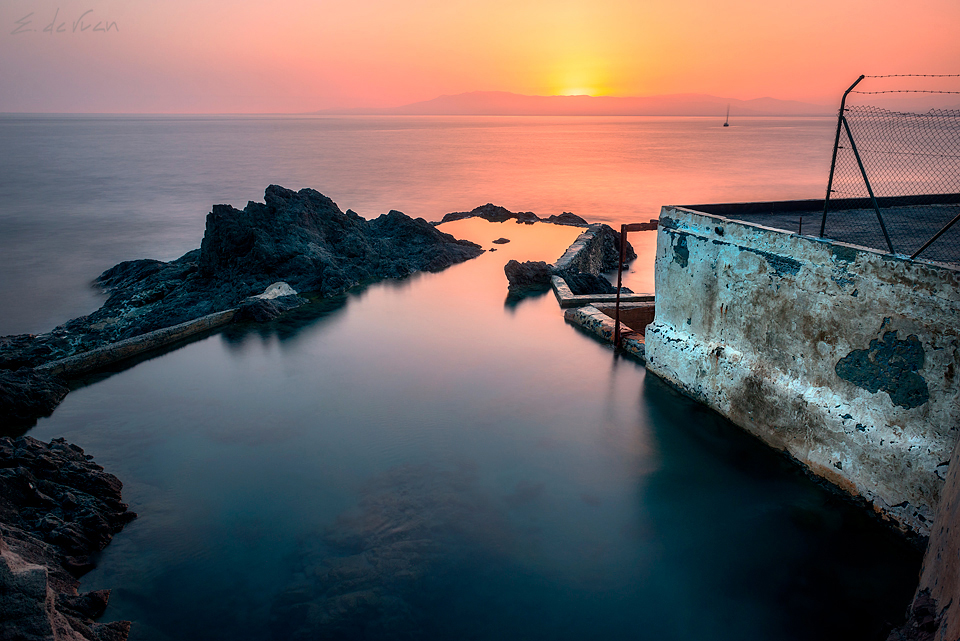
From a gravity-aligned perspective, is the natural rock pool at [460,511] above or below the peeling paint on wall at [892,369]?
below

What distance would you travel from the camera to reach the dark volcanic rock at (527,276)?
48.1 feet

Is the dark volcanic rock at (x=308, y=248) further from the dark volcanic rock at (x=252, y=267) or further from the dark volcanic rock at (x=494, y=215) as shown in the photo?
the dark volcanic rock at (x=494, y=215)

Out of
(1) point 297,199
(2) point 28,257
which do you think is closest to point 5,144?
(2) point 28,257

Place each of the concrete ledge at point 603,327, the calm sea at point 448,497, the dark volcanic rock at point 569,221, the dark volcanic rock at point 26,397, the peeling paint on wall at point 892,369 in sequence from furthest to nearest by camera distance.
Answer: the dark volcanic rock at point 569,221
the concrete ledge at point 603,327
the dark volcanic rock at point 26,397
the peeling paint on wall at point 892,369
the calm sea at point 448,497

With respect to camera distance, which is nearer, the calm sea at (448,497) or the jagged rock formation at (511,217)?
the calm sea at (448,497)

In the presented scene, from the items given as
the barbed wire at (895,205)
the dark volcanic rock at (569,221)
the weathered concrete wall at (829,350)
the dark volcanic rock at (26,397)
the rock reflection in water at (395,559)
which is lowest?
the rock reflection in water at (395,559)

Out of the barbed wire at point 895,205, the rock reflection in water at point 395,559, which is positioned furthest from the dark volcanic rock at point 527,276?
the rock reflection in water at point 395,559

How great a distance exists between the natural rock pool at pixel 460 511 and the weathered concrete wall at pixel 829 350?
1.61 feet

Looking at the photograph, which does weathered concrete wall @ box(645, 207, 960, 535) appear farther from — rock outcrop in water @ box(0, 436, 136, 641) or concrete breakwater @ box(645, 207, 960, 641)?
rock outcrop in water @ box(0, 436, 136, 641)

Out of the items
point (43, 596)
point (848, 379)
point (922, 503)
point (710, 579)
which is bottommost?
point (710, 579)

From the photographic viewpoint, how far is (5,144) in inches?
3492

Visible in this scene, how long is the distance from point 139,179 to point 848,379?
53799mm

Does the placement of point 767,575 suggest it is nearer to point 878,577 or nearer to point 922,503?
point 878,577

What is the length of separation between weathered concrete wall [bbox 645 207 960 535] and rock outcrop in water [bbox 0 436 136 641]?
665 cm
